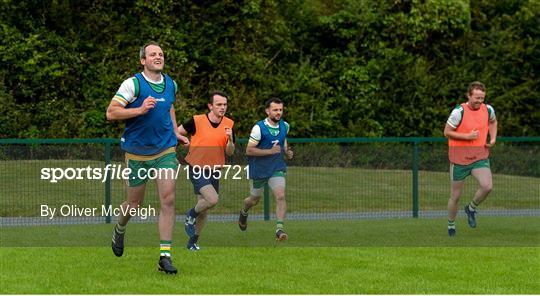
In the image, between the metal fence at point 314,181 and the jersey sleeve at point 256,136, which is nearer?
the jersey sleeve at point 256,136

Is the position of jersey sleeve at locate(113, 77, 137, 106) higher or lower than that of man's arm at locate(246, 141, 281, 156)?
higher

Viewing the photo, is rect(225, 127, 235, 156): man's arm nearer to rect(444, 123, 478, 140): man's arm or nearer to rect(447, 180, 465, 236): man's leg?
rect(444, 123, 478, 140): man's arm

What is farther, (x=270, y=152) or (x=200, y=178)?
(x=270, y=152)

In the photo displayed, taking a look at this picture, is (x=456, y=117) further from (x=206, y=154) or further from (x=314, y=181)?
(x=314, y=181)

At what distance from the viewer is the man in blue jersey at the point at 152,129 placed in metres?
10.8

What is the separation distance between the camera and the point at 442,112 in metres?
30.4

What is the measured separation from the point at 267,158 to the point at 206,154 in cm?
150

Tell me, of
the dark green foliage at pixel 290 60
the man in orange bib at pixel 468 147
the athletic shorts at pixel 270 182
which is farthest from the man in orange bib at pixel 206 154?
the dark green foliage at pixel 290 60

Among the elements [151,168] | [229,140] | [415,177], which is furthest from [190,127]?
[415,177]

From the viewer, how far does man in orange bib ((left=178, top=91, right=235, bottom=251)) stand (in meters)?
13.5

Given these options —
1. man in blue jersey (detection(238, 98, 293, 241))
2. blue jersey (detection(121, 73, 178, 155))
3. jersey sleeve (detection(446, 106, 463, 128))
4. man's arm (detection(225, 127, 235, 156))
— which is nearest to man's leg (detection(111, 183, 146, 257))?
blue jersey (detection(121, 73, 178, 155))

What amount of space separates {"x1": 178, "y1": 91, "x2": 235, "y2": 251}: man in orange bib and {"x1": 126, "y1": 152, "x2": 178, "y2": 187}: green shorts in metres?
2.12

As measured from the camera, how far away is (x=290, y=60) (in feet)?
102

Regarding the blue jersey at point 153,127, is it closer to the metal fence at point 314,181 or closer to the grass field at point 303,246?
the grass field at point 303,246
